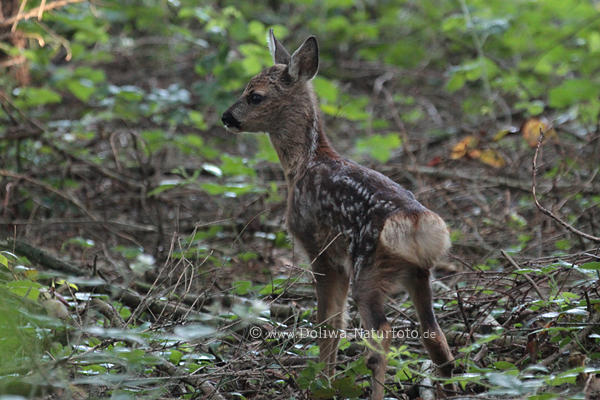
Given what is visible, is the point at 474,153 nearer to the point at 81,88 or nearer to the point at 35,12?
the point at 35,12

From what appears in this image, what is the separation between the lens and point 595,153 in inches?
279

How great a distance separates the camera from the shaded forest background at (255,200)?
3277 mm

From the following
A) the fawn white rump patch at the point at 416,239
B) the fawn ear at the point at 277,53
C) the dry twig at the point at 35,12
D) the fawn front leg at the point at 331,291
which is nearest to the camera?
the fawn white rump patch at the point at 416,239

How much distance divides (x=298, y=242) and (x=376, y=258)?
0.83m

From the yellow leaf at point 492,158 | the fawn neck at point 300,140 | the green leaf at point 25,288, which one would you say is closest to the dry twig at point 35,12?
the fawn neck at point 300,140

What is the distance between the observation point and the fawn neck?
458cm

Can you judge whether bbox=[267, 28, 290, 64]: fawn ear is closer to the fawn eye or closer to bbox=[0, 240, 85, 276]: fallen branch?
the fawn eye

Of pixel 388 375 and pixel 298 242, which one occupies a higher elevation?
pixel 298 242

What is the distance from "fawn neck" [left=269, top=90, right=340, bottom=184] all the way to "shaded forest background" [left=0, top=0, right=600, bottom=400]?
2.19 ft

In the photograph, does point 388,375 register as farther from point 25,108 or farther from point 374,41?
point 374,41

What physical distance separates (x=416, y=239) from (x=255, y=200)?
2997 mm

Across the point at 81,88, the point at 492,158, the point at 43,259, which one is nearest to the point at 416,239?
the point at 43,259

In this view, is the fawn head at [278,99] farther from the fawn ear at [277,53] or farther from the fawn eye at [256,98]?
the fawn ear at [277,53]

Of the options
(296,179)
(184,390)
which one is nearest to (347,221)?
(296,179)
